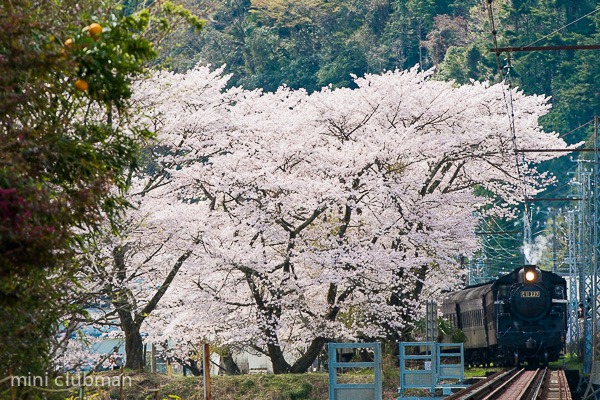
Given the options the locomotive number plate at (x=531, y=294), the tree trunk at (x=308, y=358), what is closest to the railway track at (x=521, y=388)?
the locomotive number plate at (x=531, y=294)

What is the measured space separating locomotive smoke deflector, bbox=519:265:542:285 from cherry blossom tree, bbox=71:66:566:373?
6.86 feet

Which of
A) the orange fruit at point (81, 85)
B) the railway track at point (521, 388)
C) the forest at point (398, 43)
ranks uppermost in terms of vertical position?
the forest at point (398, 43)

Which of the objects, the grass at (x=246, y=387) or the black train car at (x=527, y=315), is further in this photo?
the black train car at (x=527, y=315)

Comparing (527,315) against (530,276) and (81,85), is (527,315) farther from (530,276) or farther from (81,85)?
(81,85)

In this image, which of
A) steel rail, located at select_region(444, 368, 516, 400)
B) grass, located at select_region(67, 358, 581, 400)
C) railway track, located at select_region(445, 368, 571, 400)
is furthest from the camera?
grass, located at select_region(67, 358, 581, 400)

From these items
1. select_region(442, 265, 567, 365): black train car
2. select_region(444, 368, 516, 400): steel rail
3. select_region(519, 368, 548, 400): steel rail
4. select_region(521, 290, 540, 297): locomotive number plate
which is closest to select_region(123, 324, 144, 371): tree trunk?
select_region(444, 368, 516, 400): steel rail

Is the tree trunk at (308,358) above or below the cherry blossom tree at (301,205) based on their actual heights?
below

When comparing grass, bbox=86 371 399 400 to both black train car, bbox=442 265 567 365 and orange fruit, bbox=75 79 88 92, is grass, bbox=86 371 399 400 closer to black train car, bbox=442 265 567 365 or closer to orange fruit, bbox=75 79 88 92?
black train car, bbox=442 265 567 365

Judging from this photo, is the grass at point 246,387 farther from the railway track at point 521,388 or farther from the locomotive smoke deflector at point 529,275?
the locomotive smoke deflector at point 529,275

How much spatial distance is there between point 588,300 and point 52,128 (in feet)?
68.8

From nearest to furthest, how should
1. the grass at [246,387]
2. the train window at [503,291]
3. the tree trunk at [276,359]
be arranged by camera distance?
the grass at [246,387] < the tree trunk at [276,359] < the train window at [503,291]

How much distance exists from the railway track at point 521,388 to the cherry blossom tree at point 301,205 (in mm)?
3454

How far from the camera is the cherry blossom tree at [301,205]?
17609 mm

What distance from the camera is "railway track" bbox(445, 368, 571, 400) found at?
1361 cm
